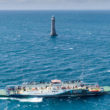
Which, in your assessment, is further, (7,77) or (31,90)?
(7,77)

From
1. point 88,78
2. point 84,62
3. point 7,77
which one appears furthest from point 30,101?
point 84,62

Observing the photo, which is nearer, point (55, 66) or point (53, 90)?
point (53, 90)

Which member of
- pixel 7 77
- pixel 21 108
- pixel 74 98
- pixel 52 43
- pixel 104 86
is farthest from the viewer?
pixel 52 43

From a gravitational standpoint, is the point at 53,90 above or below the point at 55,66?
below

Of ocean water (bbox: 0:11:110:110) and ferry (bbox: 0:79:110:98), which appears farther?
ferry (bbox: 0:79:110:98)

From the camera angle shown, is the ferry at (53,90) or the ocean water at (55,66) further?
the ferry at (53,90)

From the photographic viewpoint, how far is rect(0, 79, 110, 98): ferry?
96.9 metres

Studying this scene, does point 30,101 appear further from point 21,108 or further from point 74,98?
point 74,98

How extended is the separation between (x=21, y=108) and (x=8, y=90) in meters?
12.2

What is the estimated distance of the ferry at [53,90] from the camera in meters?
96.9

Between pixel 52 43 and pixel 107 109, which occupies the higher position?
pixel 52 43

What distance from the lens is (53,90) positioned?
9725 centimetres

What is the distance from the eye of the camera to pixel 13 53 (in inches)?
6137

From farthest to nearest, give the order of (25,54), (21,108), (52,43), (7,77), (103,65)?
(52,43) → (25,54) → (103,65) → (7,77) → (21,108)
